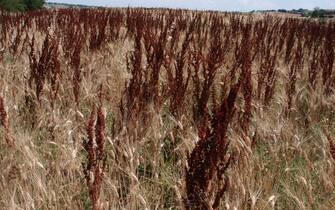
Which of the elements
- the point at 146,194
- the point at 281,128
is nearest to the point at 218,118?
the point at 146,194

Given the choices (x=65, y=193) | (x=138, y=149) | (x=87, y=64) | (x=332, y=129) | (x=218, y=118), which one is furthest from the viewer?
(x=87, y=64)

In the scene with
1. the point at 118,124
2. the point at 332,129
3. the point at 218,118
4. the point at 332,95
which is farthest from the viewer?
the point at 332,95

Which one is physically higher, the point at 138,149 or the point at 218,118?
the point at 218,118

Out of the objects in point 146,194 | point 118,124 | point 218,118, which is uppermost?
point 218,118

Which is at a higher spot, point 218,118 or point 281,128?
point 218,118

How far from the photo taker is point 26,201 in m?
1.57

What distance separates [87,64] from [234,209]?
259cm

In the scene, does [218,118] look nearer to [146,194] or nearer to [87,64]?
[146,194]

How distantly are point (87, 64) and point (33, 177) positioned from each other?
214cm

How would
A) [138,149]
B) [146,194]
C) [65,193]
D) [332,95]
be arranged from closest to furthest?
[65,193] → [146,194] → [138,149] → [332,95]

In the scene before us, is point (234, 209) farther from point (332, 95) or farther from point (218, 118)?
point (332, 95)

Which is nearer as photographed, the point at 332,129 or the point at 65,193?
the point at 65,193

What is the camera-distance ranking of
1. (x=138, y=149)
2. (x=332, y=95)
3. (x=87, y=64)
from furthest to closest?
(x=87, y=64)
(x=332, y=95)
(x=138, y=149)

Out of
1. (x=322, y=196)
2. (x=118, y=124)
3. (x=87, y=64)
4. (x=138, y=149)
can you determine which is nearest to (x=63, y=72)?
(x=87, y=64)
